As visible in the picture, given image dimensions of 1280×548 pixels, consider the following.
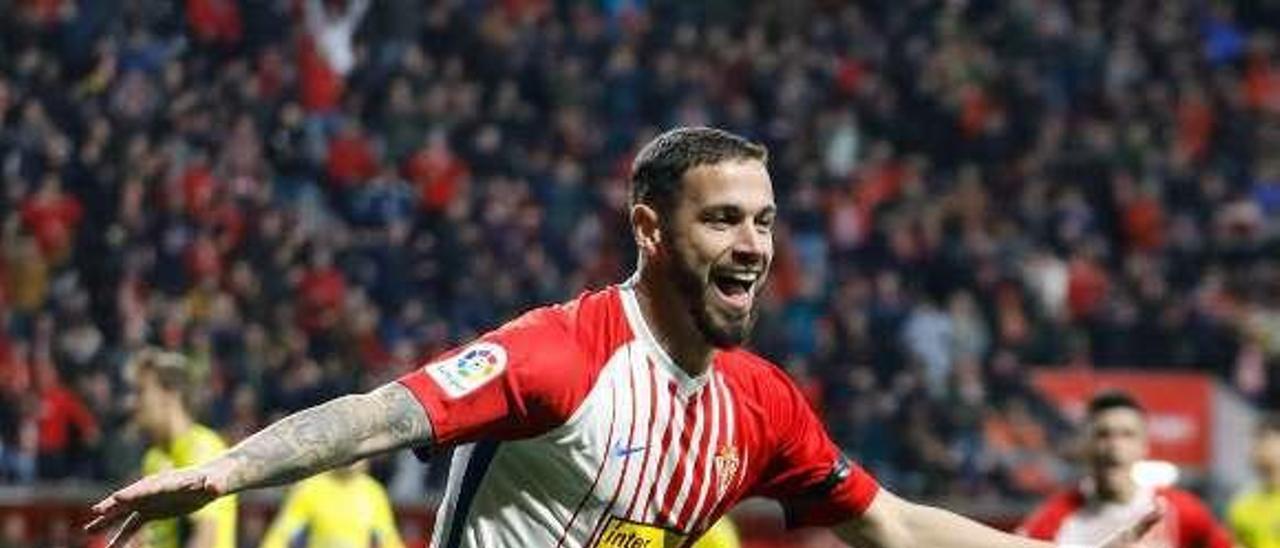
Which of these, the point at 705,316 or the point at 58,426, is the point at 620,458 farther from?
the point at 58,426

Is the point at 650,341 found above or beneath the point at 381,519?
above

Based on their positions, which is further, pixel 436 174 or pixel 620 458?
pixel 436 174

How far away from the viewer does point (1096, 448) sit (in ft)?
31.9

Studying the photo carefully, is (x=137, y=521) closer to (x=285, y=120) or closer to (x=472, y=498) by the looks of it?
(x=472, y=498)

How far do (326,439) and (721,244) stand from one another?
890 mm

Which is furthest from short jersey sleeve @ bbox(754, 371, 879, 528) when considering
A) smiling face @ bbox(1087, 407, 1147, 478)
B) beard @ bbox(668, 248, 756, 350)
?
smiling face @ bbox(1087, 407, 1147, 478)

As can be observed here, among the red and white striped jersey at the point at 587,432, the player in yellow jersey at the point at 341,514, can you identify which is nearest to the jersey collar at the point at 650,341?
the red and white striped jersey at the point at 587,432

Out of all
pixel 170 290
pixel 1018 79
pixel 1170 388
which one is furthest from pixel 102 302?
pixel 1018 79

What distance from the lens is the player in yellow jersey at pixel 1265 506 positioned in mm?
11750

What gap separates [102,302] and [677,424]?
38.4 feet

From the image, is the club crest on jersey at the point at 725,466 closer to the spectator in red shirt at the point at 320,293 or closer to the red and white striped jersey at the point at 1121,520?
the red and white striped jersey at the point at 1121,520

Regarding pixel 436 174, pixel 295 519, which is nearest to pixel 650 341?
pixel 295 519

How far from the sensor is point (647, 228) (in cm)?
534

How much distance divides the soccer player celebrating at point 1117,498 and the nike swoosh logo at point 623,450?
448 centimetres
